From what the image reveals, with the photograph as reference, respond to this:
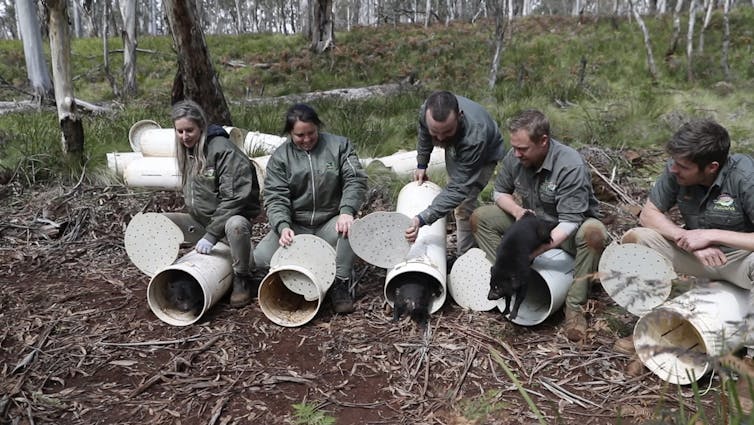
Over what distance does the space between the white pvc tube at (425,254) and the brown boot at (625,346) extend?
1040 millimetres

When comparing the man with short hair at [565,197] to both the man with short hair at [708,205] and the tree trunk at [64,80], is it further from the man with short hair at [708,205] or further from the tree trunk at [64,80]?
the tree trunk at [64,80]

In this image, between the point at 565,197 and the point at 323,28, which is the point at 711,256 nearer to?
the point at 565,197

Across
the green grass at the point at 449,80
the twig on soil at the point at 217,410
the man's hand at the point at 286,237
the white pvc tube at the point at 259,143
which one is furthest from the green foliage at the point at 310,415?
the green grass at the point at 449,80

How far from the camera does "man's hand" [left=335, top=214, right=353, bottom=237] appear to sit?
3.49m

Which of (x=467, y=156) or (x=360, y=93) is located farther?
(x=360, y=93)

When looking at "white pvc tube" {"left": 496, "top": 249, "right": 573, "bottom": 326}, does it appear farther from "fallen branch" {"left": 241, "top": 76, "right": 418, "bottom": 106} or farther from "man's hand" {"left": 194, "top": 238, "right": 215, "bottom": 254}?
"fallen branch" {"left": 241, "top": 76, "right": 418, "bottom": 106}

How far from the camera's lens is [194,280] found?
3.53 metres

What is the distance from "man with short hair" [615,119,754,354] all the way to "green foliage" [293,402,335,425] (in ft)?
5.45

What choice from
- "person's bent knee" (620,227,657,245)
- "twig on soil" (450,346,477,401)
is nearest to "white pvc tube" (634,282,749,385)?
"person's bent knee" (620,227,657,245)

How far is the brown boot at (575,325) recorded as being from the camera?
122 inches

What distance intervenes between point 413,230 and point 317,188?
Result: 0.74 metres

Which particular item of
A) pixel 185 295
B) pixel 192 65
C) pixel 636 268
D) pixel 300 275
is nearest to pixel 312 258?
pixel 300 275

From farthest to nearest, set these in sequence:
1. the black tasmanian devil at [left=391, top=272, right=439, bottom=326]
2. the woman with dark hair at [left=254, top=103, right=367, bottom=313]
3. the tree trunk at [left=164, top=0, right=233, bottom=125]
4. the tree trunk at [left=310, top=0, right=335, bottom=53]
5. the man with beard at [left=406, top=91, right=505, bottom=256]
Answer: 1. the tree trunk at [left=310, top=0, right=335, bottom=53]
2. the tree trunk at [left=164, top=0, right=233, bottom=125]
3. the woman with dark hair at [left=254, top=103, right=367, bottom=313]
4. the man with beard at [left=406, top=91, right=505, bottom=256]
5. the black tasmanian devil at [left=391, top=272, right=439, bottom=326]

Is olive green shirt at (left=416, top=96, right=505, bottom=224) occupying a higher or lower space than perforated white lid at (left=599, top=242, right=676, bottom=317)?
higher
